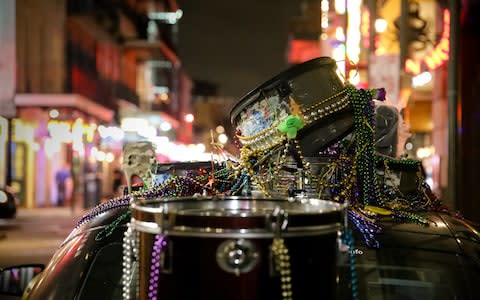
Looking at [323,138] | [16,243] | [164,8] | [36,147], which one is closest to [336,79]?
[323,138]

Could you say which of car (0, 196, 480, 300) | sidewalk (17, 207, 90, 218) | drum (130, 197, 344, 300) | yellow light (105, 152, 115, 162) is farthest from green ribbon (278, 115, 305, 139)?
yellow light (105, 152, 115, 162)

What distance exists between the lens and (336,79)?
3.49 m

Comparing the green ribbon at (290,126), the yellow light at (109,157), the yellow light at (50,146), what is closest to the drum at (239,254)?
the green ribbon at (290,126)

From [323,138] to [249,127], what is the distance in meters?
0.47

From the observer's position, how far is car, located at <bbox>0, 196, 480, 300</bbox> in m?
2.48

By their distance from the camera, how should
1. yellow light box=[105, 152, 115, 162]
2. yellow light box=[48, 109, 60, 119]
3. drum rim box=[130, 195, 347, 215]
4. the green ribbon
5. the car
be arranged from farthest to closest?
1. yellow light box=[105, 152, 115, 162]
2. yellow light box=[48, 109, 60, 119]
3. the green ribbon
4. the car
5. drum rim box=[130, 195, 347, 215]

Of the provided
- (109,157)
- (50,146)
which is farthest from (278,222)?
(109,157)

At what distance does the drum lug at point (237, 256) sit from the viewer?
6.01ft

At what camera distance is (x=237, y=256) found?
183 cm

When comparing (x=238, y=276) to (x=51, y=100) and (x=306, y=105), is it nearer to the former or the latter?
(x=306, y=105)

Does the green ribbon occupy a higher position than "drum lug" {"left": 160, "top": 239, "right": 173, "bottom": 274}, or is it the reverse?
the green ribbon

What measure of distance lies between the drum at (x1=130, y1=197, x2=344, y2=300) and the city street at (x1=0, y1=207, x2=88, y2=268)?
985 cm

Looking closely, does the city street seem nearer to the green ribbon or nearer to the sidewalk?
the sidewalk

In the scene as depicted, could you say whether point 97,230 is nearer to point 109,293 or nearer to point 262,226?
point 109,293
